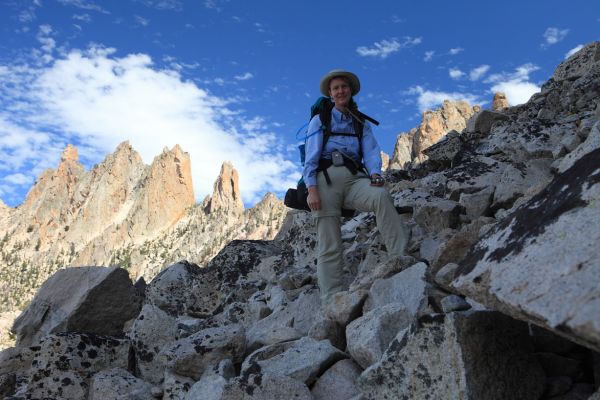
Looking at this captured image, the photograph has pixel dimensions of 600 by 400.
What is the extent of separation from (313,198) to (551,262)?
4104mm

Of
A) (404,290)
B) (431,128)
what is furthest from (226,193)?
(404,290)

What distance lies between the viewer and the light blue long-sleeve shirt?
6395mm

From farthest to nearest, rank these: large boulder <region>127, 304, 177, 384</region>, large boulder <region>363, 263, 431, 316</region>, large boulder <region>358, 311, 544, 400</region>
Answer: large boulder <region>127, 304, 177, 384</region>
large boulder <region>363, 263, 431, 316</region>
large boulder <region>358, 311, 544, 400</region>

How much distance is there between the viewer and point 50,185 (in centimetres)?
19938

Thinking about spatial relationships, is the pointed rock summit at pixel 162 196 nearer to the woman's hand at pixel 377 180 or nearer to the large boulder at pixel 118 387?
the large boulder at pixel 118 387

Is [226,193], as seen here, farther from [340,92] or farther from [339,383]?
[339,383]

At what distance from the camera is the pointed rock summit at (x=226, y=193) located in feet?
530

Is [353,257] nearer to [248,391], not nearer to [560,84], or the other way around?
[248,391]

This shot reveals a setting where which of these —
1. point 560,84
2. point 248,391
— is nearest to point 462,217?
point 248,391

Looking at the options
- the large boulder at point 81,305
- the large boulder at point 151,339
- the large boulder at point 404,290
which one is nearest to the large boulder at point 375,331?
the large boulder at point 404,290

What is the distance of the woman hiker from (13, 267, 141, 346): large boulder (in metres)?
5.17

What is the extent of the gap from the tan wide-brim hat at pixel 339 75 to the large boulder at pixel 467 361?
4.01 meters

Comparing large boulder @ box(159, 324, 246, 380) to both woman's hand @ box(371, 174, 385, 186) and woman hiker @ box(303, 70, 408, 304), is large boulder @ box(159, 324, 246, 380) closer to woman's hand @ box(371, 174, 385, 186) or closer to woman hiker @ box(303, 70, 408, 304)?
woman hiker @ box(303, 70, 408, 304)

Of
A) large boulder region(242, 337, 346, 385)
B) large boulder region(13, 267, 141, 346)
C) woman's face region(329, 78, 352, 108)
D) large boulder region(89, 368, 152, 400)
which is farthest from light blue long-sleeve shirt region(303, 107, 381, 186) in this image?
large boulder region(13, 267, 141, 346)
